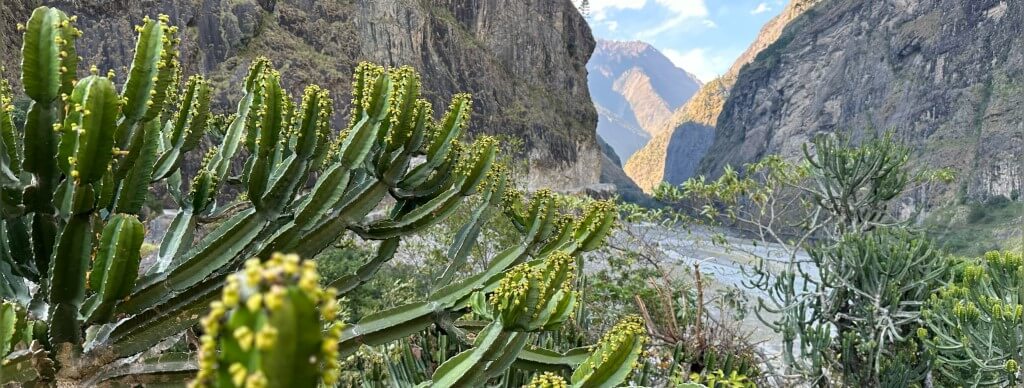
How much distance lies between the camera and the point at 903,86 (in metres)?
59.0

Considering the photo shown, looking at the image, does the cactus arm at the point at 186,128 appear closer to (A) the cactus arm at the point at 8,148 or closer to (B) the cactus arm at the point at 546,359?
(A) the cactus arm at the point at 8,148

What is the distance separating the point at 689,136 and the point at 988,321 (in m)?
134

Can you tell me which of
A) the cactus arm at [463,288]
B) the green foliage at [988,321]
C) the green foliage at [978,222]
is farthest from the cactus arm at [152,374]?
the green foliage at [978,222]

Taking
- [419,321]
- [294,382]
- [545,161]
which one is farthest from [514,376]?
[545,161]

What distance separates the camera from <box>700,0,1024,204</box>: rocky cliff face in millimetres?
45625

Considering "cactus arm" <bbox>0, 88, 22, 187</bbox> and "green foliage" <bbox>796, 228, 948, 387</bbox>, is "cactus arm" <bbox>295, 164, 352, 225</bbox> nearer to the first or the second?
"cactus arm" <bbox>0, 88, 22, 187</bbox>

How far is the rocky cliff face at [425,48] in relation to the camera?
27.0 meters

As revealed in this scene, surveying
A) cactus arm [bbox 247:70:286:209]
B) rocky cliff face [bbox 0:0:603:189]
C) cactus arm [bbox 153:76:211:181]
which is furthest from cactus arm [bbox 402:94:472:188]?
rocky cliff face [bbox 0:0:603:189]

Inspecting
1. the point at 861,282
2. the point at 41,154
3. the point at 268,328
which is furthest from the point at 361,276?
the point at 861,282

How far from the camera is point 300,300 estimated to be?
24.8 inches

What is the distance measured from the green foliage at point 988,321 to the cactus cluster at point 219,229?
2.56 m

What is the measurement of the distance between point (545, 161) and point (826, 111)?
1673 inches

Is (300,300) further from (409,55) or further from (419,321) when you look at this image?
(409,55)

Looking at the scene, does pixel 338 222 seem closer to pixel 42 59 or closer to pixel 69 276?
pixel 69 276
